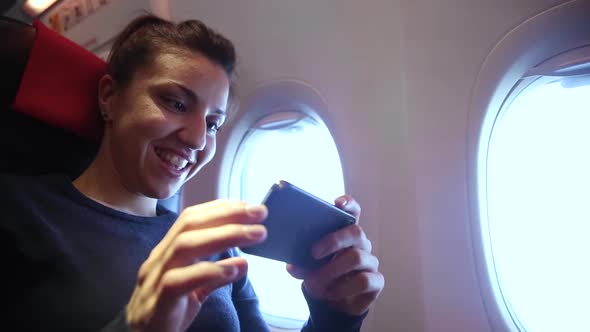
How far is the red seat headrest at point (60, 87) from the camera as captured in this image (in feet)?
2.47

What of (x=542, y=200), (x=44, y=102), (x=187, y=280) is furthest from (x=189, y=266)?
(x=542, y=200)

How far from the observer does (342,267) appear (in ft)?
1.87

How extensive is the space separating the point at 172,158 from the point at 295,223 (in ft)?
1.08

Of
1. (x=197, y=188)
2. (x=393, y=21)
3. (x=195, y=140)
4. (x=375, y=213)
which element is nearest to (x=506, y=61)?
(x=393, y=21)

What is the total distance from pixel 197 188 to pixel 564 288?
105 centimetres

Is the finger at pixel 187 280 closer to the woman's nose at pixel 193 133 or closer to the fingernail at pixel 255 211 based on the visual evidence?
the fingernail at pixel 255 211

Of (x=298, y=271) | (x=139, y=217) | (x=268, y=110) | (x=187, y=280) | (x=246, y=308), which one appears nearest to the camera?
(x=187, y=280)

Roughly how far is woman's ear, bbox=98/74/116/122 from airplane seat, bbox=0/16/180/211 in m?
0.05

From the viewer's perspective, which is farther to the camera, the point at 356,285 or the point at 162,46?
the point at 162,46

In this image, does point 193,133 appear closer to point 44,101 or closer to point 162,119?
point 162,119

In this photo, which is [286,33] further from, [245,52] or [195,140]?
[195,140]

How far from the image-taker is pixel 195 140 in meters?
0.68

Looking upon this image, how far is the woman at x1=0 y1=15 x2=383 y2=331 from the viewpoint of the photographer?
21.1 inches

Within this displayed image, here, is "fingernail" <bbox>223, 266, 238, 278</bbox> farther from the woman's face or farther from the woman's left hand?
the woman's face
